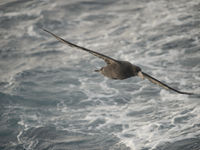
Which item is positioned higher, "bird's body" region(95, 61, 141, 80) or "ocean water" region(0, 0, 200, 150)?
"bird's body" region(95, 61, 141, 80)

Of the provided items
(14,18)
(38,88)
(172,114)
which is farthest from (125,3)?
(172,114)

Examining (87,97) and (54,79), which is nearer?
(87,97)

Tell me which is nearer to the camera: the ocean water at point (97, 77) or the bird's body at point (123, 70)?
the bird's body at point (123, 70)

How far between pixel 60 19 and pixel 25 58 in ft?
47.7

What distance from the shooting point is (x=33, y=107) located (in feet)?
205

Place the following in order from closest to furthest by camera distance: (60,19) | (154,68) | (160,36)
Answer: (154,68) → (160,36) → (60,19)

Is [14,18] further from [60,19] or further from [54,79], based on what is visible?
[54,79]

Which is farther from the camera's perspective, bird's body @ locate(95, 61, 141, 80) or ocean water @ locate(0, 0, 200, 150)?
ocean water @ locate(0, 0, 200, 150)

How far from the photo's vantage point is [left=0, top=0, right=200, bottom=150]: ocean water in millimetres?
54719

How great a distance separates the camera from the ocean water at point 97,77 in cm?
5472

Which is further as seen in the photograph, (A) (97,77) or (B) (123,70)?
(A) (97,77)

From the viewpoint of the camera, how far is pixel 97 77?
67312mm

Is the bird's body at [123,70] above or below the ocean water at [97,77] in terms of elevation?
above

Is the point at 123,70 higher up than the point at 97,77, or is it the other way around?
the point at 123,70
